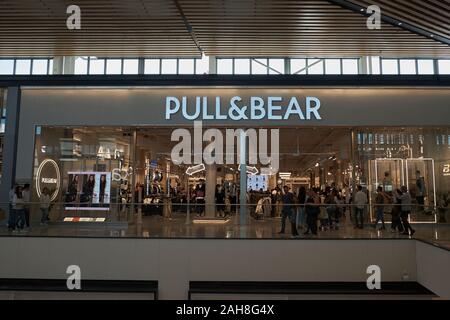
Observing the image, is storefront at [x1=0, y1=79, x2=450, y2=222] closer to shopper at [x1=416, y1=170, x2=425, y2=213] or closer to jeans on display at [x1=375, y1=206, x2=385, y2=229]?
shopper at [x1=416, y1=170, x2=425, y2=213]

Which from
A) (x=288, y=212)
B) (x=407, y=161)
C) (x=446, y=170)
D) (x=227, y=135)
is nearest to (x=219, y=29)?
(x=227, y=135)

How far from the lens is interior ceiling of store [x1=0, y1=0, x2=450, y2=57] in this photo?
1070 cm

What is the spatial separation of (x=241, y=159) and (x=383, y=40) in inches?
246

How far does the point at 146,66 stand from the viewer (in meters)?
19.7

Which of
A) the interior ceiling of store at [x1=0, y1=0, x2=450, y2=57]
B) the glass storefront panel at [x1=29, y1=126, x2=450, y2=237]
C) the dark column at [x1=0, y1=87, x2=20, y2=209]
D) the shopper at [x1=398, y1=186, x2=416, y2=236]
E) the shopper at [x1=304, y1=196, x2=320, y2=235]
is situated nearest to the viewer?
the shopper at [x1=398, y1=186, x2=416, y2=236]

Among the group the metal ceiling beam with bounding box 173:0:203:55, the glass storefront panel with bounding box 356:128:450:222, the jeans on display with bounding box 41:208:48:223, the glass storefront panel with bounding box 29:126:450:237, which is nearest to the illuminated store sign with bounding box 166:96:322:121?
the glass storefront panel with bounding box 29:126:450:237

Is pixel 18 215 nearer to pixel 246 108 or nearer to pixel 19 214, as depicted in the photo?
pixel 19 214

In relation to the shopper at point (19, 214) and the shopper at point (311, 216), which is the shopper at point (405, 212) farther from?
the shopper at point (19, 214)

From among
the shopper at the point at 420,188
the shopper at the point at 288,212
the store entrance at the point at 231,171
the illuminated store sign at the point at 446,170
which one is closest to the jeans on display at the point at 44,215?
the store entrance at the point at 231,171

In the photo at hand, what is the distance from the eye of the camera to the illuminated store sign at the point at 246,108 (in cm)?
1476

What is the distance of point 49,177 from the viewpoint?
14953 millimetres

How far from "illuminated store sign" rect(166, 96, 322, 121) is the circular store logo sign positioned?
456 centimetres

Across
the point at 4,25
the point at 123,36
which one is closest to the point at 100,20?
the point at 123,36
